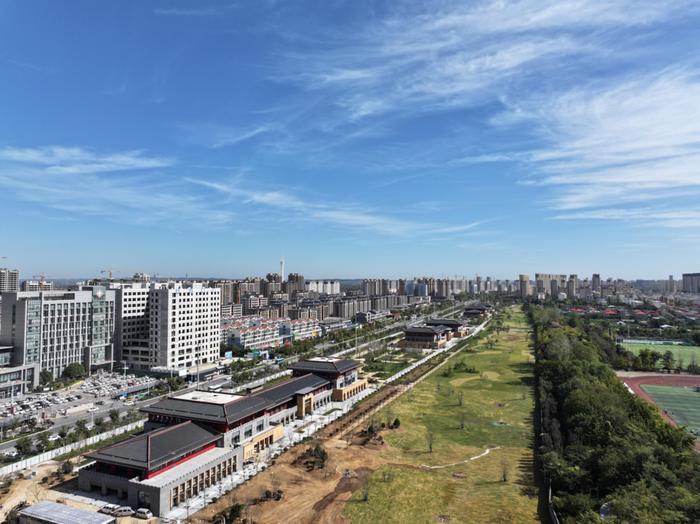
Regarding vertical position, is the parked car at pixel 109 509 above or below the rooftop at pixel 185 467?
below

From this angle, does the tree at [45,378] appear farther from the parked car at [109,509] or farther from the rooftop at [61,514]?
the parked car at [109,509]

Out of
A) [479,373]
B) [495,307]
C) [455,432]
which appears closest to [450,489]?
[455,432]

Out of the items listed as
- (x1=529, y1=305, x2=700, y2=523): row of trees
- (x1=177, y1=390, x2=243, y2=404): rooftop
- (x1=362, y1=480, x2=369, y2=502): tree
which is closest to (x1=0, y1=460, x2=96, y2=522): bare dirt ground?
(x1=177, y1=390, x2=243, y2=404): rooftop

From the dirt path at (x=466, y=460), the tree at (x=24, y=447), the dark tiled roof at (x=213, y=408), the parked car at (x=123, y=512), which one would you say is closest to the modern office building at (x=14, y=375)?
the tree at (x=24, y=447)

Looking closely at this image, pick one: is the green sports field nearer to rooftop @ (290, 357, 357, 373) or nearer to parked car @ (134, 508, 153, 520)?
rooftop @ (290, 357, 357, 373)

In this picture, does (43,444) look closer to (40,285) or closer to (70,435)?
(70,435)

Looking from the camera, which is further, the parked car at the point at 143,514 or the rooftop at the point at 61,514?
the parked car at the point at 143,514
